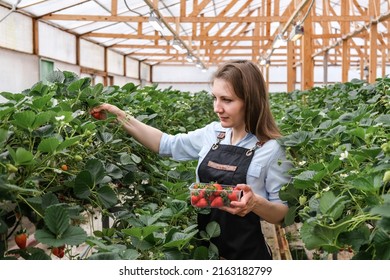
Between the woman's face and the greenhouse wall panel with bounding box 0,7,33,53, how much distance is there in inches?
378

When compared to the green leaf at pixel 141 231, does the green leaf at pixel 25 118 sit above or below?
above

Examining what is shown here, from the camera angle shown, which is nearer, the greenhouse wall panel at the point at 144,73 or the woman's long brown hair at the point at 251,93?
the woman's long brown hair at the point at 251,93

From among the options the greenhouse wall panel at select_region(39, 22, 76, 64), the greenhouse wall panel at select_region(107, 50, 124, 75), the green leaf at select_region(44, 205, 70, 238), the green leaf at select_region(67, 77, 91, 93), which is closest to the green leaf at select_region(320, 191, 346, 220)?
the green leaf at select_region(44, 205, 70, 238)

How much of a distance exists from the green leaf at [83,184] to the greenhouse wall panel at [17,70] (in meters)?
10.3

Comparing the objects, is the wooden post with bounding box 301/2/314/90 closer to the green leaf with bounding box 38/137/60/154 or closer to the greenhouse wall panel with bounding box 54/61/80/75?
the greenhouse wall panel with bounding box 54/61/80/75

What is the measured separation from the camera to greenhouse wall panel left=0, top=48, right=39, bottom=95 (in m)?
11.5

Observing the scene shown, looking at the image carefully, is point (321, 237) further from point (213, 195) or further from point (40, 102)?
point (40, 102)

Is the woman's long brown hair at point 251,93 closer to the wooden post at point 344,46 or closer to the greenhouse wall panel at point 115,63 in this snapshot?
the wooden post at point 344,46

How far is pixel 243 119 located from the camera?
2.36 metres

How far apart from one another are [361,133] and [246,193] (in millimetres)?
473

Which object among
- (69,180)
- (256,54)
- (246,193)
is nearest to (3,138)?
(69,180)

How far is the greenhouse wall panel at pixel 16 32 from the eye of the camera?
1117cm

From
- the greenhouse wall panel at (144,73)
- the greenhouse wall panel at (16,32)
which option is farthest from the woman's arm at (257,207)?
the greenhouse wall panel at (144,73)
